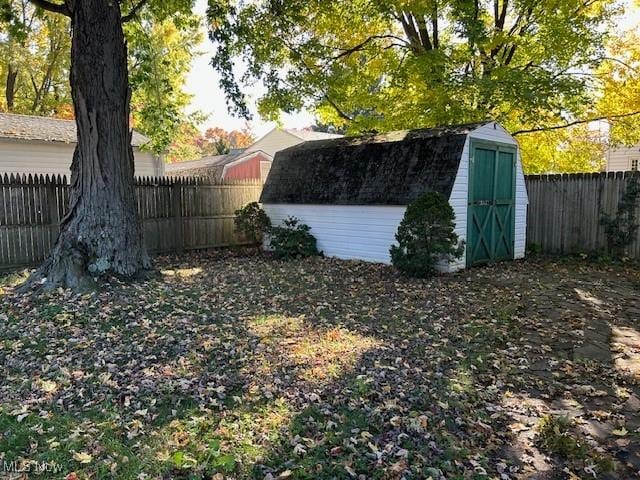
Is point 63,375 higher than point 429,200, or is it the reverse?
point 429,200

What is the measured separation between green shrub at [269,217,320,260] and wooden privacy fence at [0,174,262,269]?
1909 millimetres

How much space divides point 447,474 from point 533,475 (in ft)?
1.70

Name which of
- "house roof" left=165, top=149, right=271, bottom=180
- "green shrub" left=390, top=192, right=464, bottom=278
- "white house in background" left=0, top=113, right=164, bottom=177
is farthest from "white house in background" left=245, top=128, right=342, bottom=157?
"green shrub" left=390, top=192, right=464, bottom=278

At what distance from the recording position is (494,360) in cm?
450

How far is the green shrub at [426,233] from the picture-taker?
781 centimetres

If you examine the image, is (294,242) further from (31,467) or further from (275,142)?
(275,142)

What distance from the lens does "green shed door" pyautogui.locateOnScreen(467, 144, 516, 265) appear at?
9.07 meters

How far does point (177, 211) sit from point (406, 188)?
18.2 feet

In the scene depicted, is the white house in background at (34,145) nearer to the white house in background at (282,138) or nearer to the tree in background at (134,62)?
the tree in background at (134,62)

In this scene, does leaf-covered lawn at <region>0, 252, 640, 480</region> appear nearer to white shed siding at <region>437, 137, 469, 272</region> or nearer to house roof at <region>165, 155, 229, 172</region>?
white shed siding at <region>437, 137, 469, 272</region>

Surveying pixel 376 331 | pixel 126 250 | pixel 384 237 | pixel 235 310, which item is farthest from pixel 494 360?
pixel 126 250

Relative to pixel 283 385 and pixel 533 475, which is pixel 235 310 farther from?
pixel 533 475

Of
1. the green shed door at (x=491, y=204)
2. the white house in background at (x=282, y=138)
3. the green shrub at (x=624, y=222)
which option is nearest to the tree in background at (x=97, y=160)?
the green shed door at (x=491, y=204)

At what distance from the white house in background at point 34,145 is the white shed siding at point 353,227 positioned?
8660 millimetres
